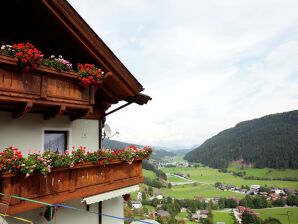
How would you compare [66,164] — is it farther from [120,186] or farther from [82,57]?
[82,57]

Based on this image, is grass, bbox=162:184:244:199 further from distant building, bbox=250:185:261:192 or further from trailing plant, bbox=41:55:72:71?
trailing plant, bbox=41:55:72:71

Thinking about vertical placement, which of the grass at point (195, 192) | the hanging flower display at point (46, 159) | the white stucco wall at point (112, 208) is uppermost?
the hanging flower display at point (46, 159)

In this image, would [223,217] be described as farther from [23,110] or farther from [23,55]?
[23,55]

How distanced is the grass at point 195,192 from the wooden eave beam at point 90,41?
155 m

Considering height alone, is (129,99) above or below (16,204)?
above

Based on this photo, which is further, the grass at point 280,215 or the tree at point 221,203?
the tree at point 221,203

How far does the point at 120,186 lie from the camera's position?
10.4m

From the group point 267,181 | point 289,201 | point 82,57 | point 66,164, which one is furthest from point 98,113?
point 267,181

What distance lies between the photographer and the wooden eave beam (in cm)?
928

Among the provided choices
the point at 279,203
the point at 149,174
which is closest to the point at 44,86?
the point at 279,203

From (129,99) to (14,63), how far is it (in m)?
5.95

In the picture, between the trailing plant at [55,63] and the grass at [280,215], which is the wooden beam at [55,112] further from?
the grass at [280,215]

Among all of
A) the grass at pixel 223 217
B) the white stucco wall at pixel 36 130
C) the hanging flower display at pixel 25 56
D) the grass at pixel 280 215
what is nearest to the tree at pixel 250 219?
the grass at pixel 223 217

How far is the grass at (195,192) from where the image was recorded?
163000 millimetres
